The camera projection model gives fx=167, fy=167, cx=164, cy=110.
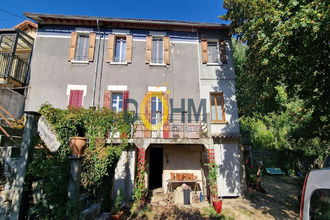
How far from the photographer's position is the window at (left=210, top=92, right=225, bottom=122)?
32.3 ft

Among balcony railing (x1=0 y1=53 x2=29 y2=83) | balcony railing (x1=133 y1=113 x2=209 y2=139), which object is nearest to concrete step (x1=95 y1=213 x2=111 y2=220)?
balcony railing (x1=133 y1=113 x2=209 y2=139)

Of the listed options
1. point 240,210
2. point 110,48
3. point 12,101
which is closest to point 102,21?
point 110,48

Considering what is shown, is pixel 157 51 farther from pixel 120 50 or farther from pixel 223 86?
pixel 223 86

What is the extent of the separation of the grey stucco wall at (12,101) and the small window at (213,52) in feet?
36.0

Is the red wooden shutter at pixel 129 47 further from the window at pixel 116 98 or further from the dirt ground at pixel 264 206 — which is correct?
the dirt ground at pixel 264 206

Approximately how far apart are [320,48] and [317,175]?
5767 millimetres

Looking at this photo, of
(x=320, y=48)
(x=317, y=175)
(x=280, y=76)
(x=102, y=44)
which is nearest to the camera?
(x=317, y=175)

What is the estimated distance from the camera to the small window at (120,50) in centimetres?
1036

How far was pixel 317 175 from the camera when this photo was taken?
2.34 m

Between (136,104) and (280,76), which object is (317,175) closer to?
(280,76)

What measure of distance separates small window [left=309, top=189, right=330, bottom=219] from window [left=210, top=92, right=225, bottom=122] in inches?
297

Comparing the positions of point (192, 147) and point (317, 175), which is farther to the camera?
point (192, 147)

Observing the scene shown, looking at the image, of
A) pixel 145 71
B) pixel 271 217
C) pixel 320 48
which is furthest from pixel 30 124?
pixel 320 48

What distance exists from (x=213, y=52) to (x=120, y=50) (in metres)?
5.97
